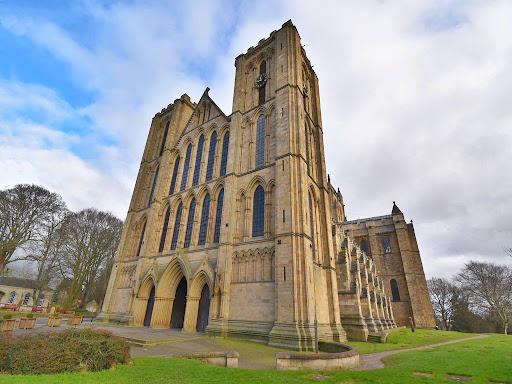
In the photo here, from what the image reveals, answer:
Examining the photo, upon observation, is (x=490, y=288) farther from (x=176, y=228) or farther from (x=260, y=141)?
(x=176, y=228)

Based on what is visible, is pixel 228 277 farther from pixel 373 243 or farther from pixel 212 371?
pixel 373 243

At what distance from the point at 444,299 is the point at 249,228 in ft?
169

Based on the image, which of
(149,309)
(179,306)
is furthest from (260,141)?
(149,309)

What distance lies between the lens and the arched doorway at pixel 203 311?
18375mm

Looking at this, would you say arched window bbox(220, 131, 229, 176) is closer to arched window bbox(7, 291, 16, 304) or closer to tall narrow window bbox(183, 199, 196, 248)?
tall narrow window bbox(183, 199, 196, 248)

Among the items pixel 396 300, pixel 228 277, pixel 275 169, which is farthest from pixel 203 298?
pixel 396 300

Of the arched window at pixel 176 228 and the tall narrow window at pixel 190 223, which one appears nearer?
the tall narrow window at pixel 190 223

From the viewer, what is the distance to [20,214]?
88.2ft

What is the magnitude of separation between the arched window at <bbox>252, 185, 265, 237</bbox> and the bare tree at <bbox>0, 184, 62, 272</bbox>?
82.5 feet

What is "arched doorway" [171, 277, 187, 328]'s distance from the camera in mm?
21514

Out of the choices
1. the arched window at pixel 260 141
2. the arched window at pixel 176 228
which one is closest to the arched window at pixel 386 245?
the arched window at pixel 260 141

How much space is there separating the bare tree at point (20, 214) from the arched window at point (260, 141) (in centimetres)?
2517

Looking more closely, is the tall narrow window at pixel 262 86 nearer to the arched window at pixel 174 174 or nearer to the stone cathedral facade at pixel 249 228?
the stone cathedral facade at pixel 249 228

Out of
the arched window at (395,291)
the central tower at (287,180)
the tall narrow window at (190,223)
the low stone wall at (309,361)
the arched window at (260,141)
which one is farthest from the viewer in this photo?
the arched window at (395,291)
